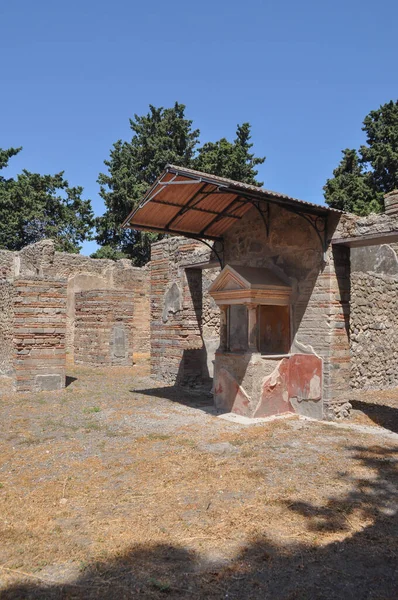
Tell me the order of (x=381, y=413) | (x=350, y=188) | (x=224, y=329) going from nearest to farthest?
1. (x=381, y=413)
2. (x=224, y=329)
3. (x=350, y=188)

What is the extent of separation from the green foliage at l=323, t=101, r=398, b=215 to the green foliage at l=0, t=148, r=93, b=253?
54.1 ft

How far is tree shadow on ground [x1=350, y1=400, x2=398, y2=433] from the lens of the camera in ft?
24.7

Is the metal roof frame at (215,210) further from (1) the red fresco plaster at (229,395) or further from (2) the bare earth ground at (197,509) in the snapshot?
A: (2) the bare earth ground at (197,509)

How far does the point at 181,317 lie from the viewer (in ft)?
37.8

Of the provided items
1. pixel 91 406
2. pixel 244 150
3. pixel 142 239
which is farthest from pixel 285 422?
pixel 244 150

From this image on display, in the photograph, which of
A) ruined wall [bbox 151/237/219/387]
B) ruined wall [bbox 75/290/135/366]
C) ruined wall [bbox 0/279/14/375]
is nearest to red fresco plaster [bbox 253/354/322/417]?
ruined wall [bbox 151/237/219/387]

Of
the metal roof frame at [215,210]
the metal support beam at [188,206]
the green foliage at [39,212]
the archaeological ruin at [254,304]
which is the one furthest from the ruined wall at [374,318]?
the green foliage at [39,212]

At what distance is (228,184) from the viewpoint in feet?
22.4


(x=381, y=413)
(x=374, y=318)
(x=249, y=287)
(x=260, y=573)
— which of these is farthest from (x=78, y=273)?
(x=260, y=573)

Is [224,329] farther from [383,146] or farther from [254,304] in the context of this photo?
[383,146]

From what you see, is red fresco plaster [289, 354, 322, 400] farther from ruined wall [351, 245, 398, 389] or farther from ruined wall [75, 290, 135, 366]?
ruined wall [75, 290, 135, 366]

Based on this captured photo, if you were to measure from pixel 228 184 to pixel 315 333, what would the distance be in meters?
2.76

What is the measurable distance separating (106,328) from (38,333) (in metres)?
4.57

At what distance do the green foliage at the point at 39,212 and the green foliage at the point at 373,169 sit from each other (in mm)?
16478
